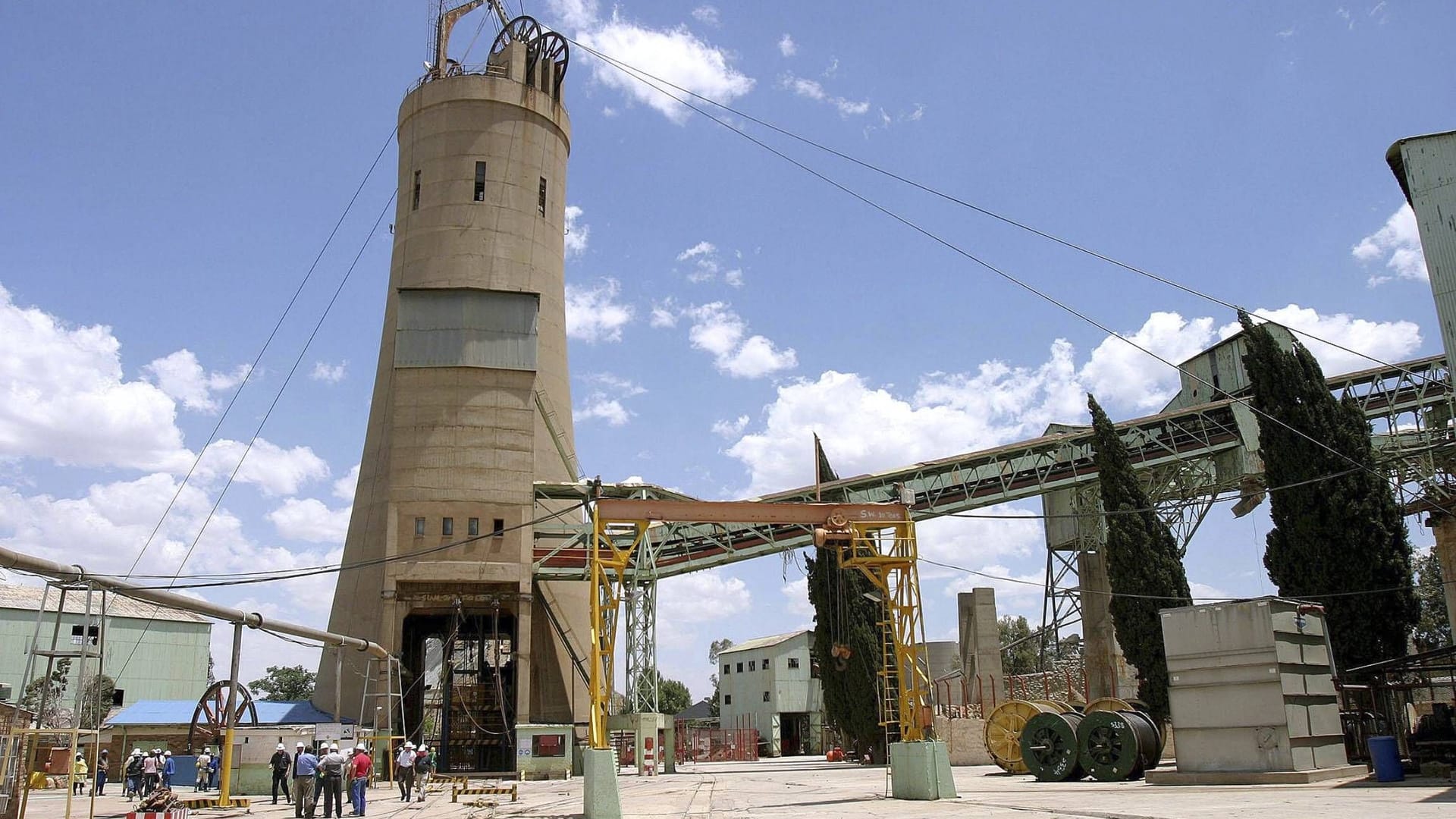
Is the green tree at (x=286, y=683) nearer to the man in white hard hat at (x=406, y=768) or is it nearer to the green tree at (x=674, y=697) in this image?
the green tree at (x=674, y=697)

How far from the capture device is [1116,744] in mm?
22500

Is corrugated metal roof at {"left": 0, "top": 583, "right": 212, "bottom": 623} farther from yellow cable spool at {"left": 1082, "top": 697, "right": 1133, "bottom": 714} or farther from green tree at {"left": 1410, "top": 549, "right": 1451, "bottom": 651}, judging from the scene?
green tree at {"left": 1410, "top": 549, "right": 1451, "bottom": 651}

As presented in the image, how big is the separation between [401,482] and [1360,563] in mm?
31012

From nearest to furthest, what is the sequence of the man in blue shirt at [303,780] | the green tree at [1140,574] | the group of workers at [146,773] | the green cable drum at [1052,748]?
the man in blue shirt at [303,780] < the green cable drum at [1052,748] < the group of workers at [146,773] < the green tree at [1140,574]

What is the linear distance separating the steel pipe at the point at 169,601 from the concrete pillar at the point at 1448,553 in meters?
28.6

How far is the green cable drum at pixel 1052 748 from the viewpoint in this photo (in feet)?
76.8

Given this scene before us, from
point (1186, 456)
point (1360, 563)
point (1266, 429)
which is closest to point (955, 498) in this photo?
point (1186, 456)

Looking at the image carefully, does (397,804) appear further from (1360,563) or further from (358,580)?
(1360,563)

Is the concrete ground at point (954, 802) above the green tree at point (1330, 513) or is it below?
below

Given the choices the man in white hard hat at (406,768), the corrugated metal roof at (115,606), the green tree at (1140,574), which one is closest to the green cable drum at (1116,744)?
the green tree at (1140,574)

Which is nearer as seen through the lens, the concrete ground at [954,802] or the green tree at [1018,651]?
the concrete ground at [954,802]

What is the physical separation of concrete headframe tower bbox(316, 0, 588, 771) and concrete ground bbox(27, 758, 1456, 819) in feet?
31.6

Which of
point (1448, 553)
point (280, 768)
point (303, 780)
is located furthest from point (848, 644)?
point (303, 780)

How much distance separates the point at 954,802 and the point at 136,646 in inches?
2359
